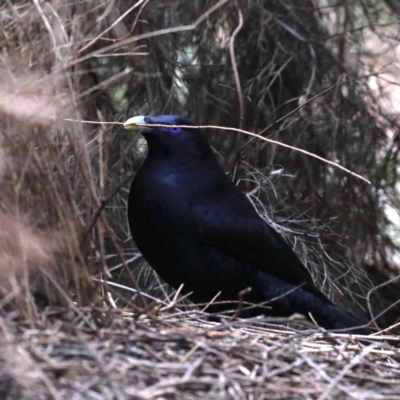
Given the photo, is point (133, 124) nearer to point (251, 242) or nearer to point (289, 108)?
point (251, 242)

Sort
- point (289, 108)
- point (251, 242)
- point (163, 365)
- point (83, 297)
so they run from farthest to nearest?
point (289, 108)
point (251, 242)
point (83, 297)
point (163, 365)

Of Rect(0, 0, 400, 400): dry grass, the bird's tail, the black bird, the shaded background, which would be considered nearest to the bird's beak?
the black bird

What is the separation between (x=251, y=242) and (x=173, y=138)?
0.44 m

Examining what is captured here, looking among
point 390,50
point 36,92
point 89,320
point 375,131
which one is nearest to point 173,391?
point 89,320

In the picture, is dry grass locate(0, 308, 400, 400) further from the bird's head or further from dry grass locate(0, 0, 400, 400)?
the bird's head

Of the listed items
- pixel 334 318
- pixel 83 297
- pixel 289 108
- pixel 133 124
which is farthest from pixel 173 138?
pixel 83 297

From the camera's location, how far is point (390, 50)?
3.20 meters

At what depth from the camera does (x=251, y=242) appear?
2680mm

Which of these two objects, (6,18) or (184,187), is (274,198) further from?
(6,18)

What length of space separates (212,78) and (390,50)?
72 cm

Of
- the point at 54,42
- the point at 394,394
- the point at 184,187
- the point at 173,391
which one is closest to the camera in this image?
the point at 173,391

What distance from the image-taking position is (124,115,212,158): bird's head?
266 cm

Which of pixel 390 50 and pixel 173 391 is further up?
pixel 390 50

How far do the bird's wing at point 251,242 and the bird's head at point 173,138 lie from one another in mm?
226
